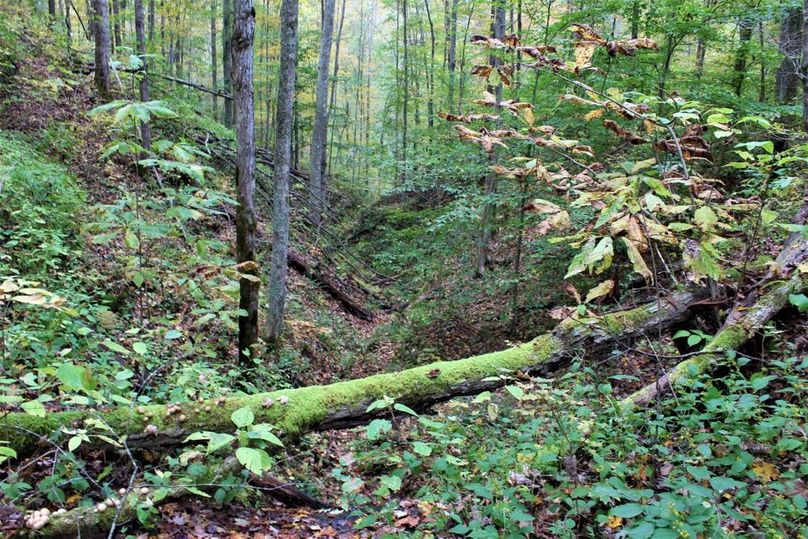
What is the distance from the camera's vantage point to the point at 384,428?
2.40 m

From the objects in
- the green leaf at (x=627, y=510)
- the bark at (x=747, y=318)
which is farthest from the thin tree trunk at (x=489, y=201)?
the green leaf at (x=627, y=510)

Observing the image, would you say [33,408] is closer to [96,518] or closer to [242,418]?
[96,518]

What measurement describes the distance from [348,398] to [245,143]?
Answer: 3.19 metres

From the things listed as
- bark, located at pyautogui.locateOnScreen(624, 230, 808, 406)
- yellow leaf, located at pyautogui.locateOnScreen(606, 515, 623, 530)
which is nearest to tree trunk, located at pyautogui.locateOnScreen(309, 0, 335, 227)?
bark, located at pyautogui.locateOnScreen(624, 230, 808, 406)

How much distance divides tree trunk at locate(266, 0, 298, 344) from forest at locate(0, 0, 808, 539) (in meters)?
0.05

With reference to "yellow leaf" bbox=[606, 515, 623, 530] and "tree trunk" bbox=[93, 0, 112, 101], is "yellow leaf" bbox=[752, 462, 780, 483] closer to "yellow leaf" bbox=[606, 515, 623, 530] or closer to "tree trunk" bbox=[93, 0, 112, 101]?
"yellow leaf" bbox=[606, 515, 623, 530]

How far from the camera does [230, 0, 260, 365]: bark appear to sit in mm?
4992

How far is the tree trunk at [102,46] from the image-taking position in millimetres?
8820

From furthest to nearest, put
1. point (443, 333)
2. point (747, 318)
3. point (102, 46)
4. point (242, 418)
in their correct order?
point (102, 46) → point (443, 333) → point (747, 318) → point (242, 418)

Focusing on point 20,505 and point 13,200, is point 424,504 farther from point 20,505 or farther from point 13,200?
point 13,200

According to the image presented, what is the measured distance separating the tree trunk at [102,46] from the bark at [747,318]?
1003 centimetres

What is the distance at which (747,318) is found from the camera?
370cm

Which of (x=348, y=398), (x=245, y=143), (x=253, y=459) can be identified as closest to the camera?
(x=253, y=459)

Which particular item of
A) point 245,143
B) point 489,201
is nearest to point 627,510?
point 245,143
